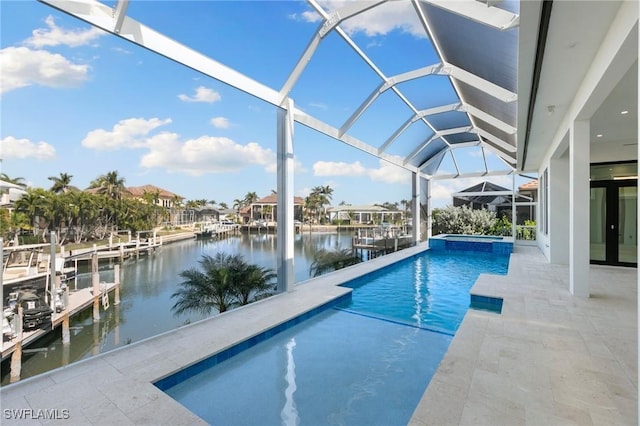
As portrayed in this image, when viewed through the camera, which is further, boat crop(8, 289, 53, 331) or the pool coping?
boat crop(8, 289, 53, 331)

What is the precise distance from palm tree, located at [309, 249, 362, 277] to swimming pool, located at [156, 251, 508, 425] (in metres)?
1.70

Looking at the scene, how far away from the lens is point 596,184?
28.0 ft

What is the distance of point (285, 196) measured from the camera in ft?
20.1

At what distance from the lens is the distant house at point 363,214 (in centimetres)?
882

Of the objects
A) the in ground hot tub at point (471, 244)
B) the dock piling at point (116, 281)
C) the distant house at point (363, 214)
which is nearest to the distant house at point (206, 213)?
the dock piling at point (116, 281)

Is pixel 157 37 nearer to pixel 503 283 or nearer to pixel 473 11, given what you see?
pixel 473 11

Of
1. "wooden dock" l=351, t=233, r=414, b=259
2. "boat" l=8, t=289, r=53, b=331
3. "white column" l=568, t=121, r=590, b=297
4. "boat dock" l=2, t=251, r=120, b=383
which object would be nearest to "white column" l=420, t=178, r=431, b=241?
"wooden dock" l=351, t=233, r=414, b=259

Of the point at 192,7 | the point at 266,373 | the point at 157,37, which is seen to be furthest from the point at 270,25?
the point at 266,373

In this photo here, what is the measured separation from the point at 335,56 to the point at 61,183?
4826 mm

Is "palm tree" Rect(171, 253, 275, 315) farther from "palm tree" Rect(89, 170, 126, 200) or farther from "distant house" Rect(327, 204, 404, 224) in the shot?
"distant house" Rect(327, 204, 404, 224)

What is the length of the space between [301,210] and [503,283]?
453cm

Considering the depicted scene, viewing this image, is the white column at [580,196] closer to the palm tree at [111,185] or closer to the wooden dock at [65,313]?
the palm tree at [111,185]

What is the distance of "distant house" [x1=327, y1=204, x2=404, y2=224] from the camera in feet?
28.9

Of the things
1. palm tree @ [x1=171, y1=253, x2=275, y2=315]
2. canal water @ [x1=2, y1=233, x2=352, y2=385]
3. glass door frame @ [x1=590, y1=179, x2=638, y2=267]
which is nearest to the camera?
canal water @ [x1=2, y1=233, x2=352, y2=385]
